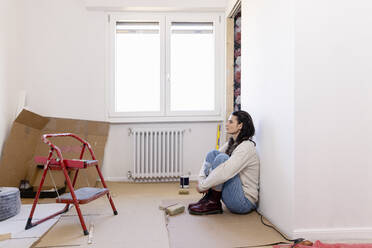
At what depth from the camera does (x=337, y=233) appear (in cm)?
187

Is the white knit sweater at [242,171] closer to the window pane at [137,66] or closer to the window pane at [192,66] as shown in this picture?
the window pane at [192,66]

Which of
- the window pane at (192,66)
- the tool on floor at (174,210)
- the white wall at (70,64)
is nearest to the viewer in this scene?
the tool on floor at (174,210)

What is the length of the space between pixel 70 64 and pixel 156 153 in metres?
1.58

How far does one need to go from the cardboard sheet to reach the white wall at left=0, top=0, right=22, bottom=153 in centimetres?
109

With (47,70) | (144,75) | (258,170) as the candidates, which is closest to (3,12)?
(47,70)

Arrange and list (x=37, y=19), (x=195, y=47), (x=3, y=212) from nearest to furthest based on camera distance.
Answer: (x=3, y=212) → (x=37, y=19) → (x=195, y=47)

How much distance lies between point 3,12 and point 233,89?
2.81 m

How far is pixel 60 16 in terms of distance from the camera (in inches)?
139

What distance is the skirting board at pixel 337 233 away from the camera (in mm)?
1848

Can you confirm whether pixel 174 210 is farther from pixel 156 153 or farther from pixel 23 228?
pixel 156 153

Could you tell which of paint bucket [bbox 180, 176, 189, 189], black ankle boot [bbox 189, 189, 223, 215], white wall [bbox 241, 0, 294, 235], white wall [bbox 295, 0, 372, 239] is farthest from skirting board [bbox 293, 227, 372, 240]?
paint bucket [bbox 180, 176, 189, 189]

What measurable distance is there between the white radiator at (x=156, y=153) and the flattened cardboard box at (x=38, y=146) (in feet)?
1.42

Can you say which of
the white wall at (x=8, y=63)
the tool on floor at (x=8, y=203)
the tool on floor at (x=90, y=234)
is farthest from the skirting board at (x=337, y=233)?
the white wall at (x=8, y=63)

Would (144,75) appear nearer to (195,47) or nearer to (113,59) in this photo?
(113,59)
